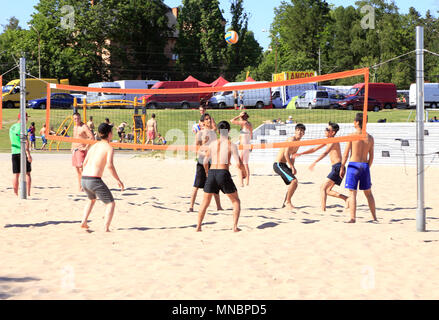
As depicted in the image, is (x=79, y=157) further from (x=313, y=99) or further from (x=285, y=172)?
(x=313, y=99)

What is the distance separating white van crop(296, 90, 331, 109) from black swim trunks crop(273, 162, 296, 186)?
2515cm

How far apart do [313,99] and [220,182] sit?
27.7 metres

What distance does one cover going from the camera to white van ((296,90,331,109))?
34.1m

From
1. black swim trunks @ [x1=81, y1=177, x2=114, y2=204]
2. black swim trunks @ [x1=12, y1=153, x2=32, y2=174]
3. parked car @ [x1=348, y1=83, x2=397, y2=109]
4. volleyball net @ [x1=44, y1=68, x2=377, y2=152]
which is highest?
parked car @ [x1=348, y1=83, x2=397, y2=109]

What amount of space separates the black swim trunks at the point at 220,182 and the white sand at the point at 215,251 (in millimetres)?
631

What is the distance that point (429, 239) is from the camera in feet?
23.6

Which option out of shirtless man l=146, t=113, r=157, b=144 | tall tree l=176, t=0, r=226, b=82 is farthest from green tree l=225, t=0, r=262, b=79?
shirtless man l=146, t=113, r=157, b=144

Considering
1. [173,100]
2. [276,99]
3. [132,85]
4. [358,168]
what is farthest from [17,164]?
[132,85]

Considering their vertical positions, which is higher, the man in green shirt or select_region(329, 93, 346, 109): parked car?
select_region(329, 93, 346, 109): parked car

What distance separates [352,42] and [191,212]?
61.2 metres

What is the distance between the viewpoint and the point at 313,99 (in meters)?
34.2

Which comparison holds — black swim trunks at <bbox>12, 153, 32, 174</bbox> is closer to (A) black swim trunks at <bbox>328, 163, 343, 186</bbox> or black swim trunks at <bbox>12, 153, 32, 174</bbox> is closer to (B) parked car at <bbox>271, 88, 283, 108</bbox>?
(A) black swim trunks at <bbox>328, 163, 343, 186</bbox>

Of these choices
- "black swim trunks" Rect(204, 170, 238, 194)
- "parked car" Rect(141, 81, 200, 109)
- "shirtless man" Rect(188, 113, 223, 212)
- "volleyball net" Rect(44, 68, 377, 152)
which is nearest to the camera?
"black swim trunks" Rect(204, 170, 238, 194)

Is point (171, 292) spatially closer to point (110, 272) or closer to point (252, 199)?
point (110, 272)
